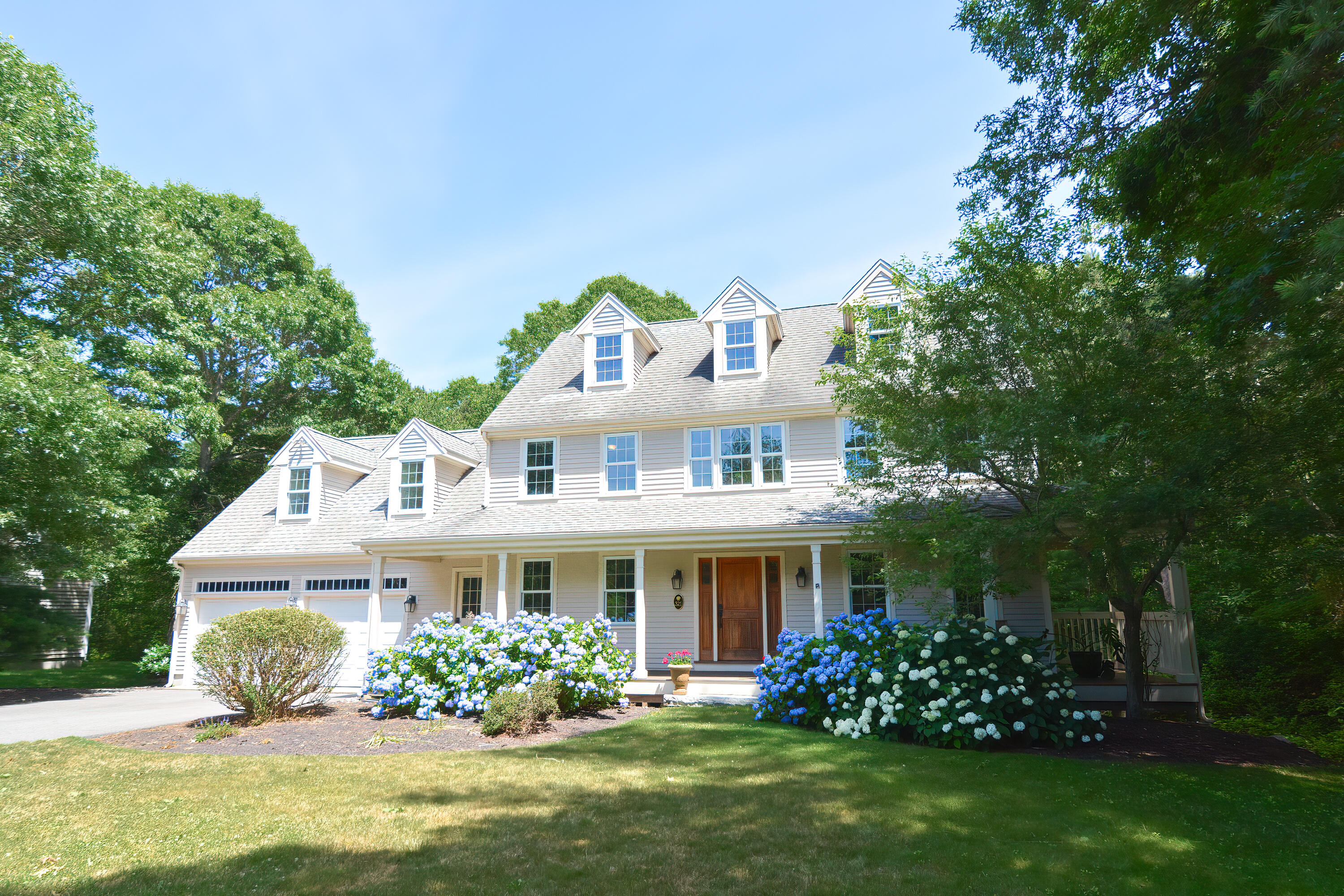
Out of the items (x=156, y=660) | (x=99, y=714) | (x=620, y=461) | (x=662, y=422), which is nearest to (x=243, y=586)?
(x=156, y=660)

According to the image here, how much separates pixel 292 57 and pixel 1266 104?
12055mm

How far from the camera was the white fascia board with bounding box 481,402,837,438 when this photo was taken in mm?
14883

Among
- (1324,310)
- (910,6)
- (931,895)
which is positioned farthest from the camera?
(910,6)

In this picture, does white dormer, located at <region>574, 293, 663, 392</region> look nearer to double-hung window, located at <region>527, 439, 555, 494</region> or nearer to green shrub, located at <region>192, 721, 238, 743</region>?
double-hung window, located at <region>527, 439, 555, 494</region>

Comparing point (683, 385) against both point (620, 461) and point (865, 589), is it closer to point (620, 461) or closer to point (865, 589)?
point (620, 461)

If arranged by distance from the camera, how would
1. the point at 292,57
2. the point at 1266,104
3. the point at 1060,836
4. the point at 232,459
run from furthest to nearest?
1. the point at 232,459
2. the point at 292,57
3. the point at 1266,104
4. the point at 1060,836

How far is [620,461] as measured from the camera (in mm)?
16109

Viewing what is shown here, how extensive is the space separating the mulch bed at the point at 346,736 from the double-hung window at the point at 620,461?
5.35 m

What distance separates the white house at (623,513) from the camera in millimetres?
14344

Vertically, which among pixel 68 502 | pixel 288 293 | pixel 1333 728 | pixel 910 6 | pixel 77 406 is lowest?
pixel 1333 728

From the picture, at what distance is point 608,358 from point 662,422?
98.5 inches

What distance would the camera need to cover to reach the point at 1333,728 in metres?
10.3

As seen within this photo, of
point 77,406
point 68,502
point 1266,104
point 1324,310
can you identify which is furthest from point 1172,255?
point 68,502

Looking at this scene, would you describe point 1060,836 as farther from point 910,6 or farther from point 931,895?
point 910,6
